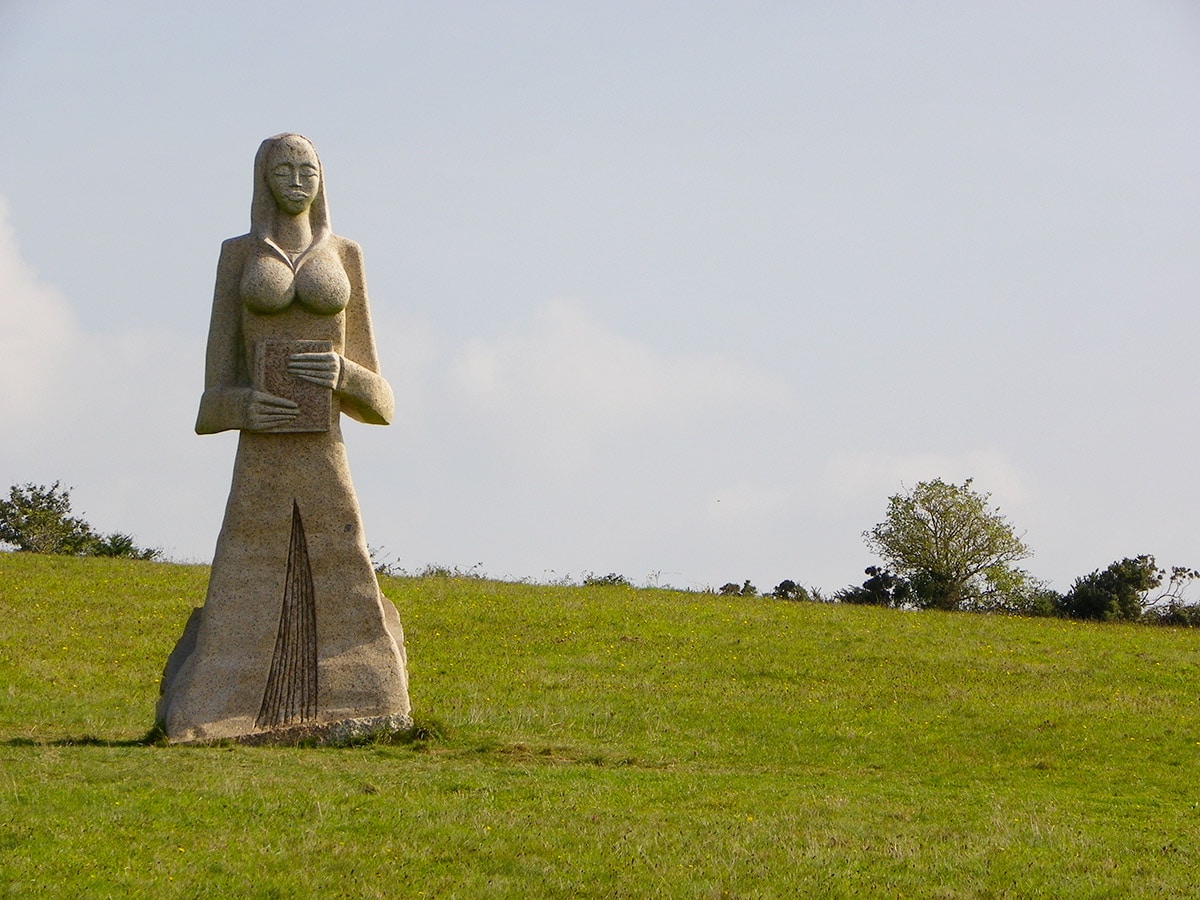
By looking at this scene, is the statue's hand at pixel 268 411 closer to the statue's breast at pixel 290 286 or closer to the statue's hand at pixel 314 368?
the statue's hand at pixel 314 368

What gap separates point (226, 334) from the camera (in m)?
16.1

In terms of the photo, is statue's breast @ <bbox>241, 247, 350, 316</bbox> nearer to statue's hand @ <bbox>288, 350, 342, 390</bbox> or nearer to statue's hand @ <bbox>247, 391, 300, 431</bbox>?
statue's hand @ <bbox>288, 350, 342, 390</bbox>

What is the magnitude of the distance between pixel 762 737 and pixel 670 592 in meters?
14.6

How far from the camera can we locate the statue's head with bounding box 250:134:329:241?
52.9ft

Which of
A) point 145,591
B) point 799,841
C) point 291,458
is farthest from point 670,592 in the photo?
point 799,841

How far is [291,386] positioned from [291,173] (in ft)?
7.22

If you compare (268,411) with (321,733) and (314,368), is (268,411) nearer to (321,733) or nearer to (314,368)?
(314,368)

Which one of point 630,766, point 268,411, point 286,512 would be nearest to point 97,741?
point 286,512

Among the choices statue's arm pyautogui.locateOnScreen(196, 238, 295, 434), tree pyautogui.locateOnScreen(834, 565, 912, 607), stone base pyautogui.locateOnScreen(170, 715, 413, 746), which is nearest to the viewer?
stone base pyautogui.locateOnScreen(170, 715, 413, 746)

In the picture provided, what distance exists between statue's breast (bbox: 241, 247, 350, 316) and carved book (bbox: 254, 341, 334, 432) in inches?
14.9

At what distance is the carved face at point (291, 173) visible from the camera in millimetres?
16109

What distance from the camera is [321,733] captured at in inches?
615

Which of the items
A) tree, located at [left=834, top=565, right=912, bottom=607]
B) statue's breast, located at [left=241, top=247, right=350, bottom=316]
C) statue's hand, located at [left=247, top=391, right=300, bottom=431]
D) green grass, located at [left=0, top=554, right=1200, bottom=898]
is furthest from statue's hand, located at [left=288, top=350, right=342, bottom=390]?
tree, located at [left=834, top=565, right=912, bottom=607]

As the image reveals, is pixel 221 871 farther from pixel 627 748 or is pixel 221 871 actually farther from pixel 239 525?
pixel 627 748
